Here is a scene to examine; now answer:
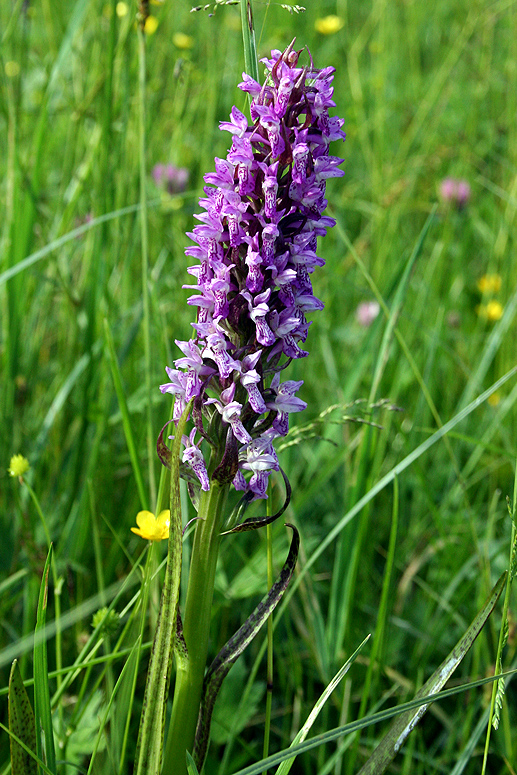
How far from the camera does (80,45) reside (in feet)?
8.82

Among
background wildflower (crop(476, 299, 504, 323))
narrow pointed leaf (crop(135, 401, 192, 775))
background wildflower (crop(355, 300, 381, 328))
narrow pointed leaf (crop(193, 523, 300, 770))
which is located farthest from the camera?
background wildflower (crop(355, 300, 381, 328))

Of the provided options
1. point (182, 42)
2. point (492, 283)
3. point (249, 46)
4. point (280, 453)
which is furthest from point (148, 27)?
point (492, 283)

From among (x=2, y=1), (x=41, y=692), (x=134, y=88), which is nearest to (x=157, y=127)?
(x=134, y=88)

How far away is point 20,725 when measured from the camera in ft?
3.24

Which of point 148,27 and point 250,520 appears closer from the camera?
point 250,520

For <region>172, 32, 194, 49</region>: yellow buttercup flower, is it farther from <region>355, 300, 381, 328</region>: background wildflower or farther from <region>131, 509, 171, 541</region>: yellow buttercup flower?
<region>131, 509, 171, 541</region>: yellow buttercup flower

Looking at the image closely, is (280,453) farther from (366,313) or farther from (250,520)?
(366,313)

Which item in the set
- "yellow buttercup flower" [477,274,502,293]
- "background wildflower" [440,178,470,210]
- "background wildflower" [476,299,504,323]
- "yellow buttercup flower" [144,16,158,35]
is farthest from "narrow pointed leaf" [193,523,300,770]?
"background wildflower" [440,178,470,210]

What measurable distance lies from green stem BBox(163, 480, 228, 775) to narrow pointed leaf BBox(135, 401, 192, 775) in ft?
0.30

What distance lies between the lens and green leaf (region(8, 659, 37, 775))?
95cm

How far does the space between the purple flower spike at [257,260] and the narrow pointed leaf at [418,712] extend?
402mm

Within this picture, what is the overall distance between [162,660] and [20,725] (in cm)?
27

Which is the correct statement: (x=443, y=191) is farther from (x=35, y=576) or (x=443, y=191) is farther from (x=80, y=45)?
(x=35, y=576)

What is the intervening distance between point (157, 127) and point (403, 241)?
5.05 ft
